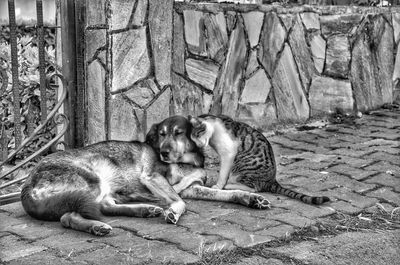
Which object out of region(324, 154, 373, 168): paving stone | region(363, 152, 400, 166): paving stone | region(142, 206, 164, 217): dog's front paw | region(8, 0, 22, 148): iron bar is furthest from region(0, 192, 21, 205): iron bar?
region(363, 152, 400, 166): paving stone

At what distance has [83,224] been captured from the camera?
14.5 ft

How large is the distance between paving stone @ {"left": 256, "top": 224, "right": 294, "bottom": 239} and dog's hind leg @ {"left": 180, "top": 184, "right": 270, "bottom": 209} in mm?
438

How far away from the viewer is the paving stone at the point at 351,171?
605cm

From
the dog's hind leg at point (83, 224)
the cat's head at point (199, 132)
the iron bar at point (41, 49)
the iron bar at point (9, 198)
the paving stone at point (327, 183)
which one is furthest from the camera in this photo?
the paving stone at point (327, 183)

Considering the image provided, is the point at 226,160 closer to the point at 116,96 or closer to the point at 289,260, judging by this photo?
the point at 116,96

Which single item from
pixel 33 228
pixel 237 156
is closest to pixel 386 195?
pixel 237 156

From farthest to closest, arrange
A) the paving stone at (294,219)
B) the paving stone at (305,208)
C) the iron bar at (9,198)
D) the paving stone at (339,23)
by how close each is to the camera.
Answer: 1. the paving stone at (339,23)
2. the iron bar at (9,198)
3. the paving stone at (305,208)
4. the paving stone at (294,219)

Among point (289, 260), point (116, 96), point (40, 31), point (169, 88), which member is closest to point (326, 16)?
point (169, 88)

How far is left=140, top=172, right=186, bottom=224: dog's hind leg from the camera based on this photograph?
4.88 meters

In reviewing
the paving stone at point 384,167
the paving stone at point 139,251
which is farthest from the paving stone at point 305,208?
the paving stone at point 384,167

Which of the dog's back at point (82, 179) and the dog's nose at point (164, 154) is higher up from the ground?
the dog's nose at point (164, 154)

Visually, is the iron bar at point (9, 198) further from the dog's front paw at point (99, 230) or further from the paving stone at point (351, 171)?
the paving stone at point (351, 171)

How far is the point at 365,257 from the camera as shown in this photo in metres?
4.20

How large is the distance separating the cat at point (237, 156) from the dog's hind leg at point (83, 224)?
1285mm
